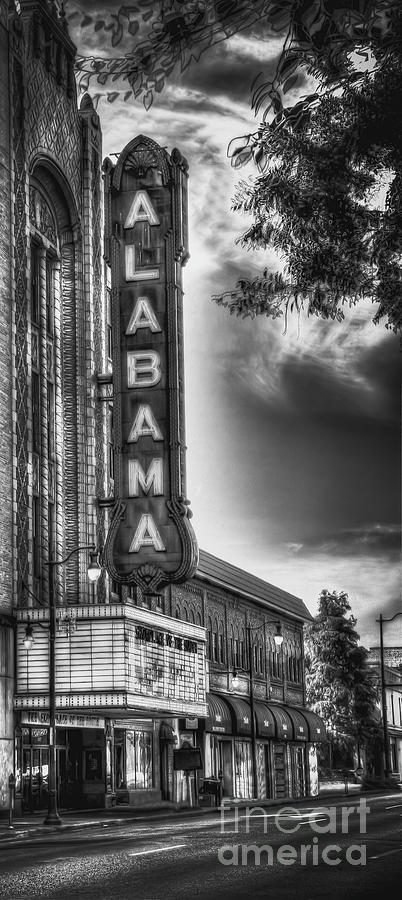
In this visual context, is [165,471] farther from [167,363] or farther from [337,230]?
[337,230]

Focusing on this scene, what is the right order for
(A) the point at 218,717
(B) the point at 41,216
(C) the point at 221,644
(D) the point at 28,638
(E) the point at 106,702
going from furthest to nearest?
1. (C) the point at 221,644
2. (A) the point at 218,717
3. (B) the point at 41,216
4. (E) the point at 106,702
5. (D) the point at 28,638

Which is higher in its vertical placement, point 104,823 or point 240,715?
point 240,715

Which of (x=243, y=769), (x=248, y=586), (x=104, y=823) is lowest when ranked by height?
(x=104, y=823)

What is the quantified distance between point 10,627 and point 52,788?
21.0 feet

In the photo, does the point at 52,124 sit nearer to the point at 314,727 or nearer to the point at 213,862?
the point at 213,862

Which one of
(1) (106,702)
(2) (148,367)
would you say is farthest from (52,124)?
(1) (106,702)

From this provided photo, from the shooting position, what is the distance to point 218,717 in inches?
2359

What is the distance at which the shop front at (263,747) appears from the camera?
204 ft

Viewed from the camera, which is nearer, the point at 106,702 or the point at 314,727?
the point at 106,702

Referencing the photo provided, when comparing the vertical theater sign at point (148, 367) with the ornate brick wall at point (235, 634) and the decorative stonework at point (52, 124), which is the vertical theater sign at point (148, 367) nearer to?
the decorative stonework at point (52, 124)

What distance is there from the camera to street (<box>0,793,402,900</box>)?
16453 millimetres

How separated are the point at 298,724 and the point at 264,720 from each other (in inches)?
339

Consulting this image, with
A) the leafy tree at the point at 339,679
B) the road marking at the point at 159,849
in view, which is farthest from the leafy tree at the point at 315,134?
the leafy tree at the point at 339,679

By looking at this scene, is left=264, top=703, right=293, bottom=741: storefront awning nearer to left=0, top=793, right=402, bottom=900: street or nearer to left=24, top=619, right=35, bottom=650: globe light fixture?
left=24, top=619, right=35, bottom=650: globe light fixture
